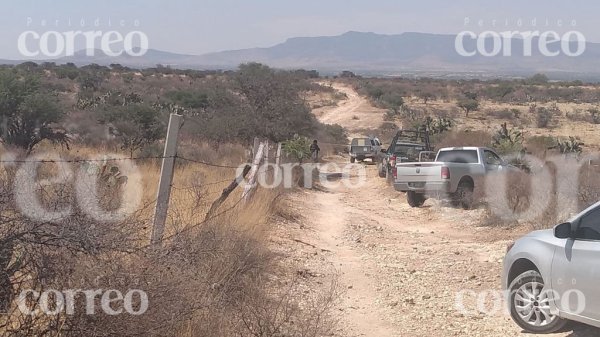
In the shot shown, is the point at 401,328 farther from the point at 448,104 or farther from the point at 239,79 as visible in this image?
the point at 448,104

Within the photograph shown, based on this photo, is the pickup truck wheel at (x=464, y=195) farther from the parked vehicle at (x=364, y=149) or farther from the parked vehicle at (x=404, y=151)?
the parked vehicle at (x=364, y=149)

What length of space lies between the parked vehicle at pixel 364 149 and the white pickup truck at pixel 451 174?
16.3 m

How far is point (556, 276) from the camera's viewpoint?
6.02 metres

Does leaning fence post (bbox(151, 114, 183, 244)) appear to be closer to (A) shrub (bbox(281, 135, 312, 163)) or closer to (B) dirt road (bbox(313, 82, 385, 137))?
(A) shrub (bbox(281, 135, 312, 163))

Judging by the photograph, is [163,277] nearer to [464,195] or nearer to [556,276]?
[556,276]

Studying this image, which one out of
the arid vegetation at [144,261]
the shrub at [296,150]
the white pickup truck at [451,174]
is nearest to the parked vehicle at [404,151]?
the shrub at [296,150]

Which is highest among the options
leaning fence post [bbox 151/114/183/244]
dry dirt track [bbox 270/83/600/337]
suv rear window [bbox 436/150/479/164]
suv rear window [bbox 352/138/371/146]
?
leaning fence post [bbox 151/114/183/244]

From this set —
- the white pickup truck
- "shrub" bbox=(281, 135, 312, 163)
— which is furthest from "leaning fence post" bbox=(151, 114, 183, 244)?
"shrub" bbox=(281, 135, 312, 163)

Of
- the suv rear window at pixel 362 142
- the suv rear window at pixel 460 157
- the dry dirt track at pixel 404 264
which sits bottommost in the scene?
the dry dirt track at pixel 404 264

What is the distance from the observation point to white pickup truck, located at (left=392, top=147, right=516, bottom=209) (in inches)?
640

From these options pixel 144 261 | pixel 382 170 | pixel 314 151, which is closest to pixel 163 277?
pixel 144 261

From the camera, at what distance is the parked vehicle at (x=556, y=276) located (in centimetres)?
560

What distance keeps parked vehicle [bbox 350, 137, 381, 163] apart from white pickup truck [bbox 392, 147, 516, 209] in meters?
16.3

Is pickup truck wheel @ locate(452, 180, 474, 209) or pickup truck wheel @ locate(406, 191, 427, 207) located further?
pickup truck wheel @ locate(406, 191, 427, 207)
